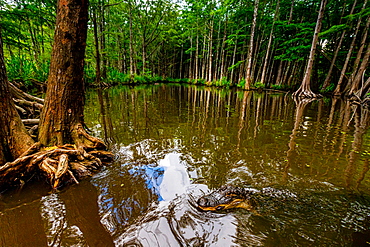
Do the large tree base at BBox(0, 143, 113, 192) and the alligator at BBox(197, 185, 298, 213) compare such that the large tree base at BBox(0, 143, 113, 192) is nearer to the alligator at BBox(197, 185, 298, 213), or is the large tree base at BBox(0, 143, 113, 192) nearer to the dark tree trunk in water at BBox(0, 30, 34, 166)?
the dark tree trunk in water at BBox(0, 30, 34, 166)

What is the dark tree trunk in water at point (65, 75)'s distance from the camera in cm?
268

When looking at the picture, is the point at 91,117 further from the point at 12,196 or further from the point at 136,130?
the point at 12,196

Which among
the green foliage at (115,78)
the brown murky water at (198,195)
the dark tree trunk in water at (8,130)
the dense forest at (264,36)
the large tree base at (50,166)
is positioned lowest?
the brown murky water at (198,195)

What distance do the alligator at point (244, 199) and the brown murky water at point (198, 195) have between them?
9 centimetres

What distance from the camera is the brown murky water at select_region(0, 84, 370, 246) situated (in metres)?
1.70

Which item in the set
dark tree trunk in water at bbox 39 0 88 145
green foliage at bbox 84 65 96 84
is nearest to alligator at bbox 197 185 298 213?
dark tree trunk in water at bbox 39 0 88 145

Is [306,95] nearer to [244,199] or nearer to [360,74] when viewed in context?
[360,74]

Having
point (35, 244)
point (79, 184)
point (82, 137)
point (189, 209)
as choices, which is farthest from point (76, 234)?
point (82, 137)

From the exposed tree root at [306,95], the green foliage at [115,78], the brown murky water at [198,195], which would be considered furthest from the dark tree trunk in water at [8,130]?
the green foliage at [115,78]

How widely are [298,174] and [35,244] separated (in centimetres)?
354

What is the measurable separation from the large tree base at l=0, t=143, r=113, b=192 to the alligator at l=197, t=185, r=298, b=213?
1.87 metres

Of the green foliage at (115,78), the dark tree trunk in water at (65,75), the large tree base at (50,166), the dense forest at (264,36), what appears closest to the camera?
the large tree base at (50,166)

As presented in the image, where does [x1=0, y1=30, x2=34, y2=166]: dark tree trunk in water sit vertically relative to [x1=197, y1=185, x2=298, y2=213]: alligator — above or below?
above

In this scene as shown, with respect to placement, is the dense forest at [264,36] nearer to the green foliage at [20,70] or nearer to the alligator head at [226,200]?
the green foliage at [20,70]
